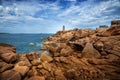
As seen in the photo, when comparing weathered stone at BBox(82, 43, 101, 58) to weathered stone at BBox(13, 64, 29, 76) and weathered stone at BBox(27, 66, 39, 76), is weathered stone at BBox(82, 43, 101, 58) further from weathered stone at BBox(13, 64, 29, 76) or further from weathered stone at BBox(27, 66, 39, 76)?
weathered stone at BBox(13, 64, 29, 76)

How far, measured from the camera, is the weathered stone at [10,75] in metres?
12.7

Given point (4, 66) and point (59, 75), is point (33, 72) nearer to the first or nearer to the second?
point (59, 75)

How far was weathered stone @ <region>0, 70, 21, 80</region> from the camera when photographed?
12.7m

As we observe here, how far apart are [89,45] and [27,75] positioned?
1055cm

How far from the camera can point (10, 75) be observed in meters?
13.0

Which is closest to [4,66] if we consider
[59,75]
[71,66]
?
[59,75]

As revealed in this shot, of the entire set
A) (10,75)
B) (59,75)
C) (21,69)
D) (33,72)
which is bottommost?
(59,75)

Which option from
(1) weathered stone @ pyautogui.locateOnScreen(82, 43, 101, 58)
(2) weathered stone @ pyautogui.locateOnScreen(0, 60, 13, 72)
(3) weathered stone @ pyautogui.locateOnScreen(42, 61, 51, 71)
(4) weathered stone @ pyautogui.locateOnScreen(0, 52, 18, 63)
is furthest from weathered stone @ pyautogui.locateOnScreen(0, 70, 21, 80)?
(1) weathered stone @ pyautogui.locateOnScreen(82, 43, 101, 58)

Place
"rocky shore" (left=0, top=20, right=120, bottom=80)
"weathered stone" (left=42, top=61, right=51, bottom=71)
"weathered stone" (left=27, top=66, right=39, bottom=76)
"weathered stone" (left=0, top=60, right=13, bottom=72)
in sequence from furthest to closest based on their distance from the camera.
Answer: "weathered stone" (left=42, top=61, right=51, bottom=71) → "weathered stone" (left=27, top=66, right=39, bottom=76) → "rocky shore" (left=0, top=20, right=120, bottom=80) → "weathered stone" (left=0, top=60, right=13, bottom=72)

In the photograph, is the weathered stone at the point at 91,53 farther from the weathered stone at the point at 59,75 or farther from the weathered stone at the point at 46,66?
the weathered stone at the point at 46,66

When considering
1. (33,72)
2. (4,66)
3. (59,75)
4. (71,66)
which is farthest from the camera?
(71,66)

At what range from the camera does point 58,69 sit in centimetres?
1659

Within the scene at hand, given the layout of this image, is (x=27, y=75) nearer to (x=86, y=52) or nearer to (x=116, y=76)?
(x=86, y=52)

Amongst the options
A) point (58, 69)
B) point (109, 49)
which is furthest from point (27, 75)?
point (109, 49)
